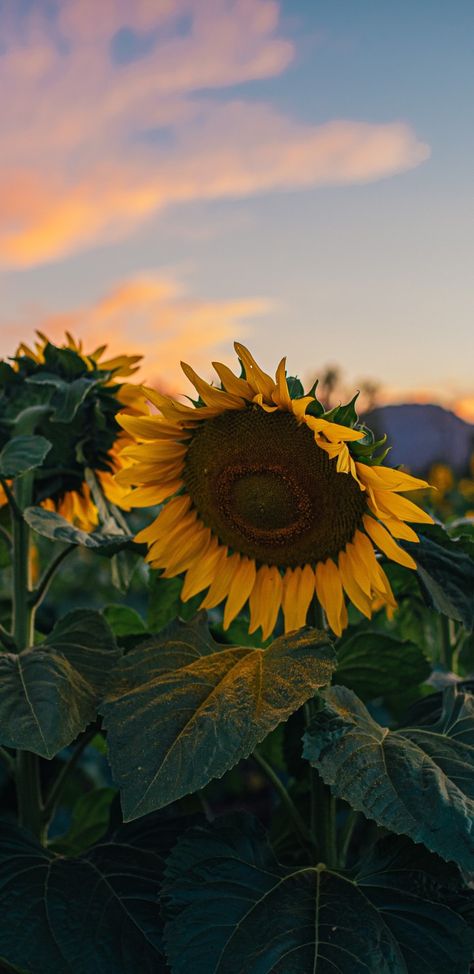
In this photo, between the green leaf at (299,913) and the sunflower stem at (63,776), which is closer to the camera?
the green leaf at (299,913)

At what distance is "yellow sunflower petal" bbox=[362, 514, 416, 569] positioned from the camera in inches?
48.5

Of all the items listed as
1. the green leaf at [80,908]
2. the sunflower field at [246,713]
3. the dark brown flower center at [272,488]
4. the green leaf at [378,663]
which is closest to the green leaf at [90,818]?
the sunflower field at [246,713]

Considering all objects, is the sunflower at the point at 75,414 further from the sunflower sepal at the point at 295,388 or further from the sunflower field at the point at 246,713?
the sunflower sepal at the point at 295,388

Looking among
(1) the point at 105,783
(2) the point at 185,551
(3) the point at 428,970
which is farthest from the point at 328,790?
(1) the point at 105,783

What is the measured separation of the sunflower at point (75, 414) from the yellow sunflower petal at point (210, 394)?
0.36 m

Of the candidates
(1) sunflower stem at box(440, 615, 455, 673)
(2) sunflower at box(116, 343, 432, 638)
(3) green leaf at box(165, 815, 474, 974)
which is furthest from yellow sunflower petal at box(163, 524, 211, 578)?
(1) sunflower stem at box(440, 615, 455, 673)

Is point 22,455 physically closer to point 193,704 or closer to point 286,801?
point 193,704

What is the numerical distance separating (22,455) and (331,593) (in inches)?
18.1

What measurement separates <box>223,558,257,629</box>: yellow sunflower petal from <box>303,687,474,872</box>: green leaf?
229 millimetres

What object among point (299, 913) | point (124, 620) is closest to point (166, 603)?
point (124, 620)

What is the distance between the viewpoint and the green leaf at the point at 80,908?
44.2 inches

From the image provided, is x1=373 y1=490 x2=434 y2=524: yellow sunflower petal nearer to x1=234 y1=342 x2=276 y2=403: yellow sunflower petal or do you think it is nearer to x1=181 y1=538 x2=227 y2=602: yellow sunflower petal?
x1=234 y1=342 x2=276 y2=403: yellow sunflower petal

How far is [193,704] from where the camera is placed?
113 centimetres

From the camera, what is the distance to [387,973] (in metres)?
1.04
